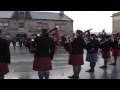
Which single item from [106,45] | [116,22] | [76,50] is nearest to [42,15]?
[116,22]

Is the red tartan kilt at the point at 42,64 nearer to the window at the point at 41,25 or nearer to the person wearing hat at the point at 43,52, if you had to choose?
the person wearing hat at the point at 43,52

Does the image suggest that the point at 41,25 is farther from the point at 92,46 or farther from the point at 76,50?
the point at 76,50

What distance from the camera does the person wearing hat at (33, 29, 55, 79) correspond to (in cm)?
833

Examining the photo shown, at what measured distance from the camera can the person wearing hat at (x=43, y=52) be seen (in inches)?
328

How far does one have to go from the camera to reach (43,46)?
8.32 meters

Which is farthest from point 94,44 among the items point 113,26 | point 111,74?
point 113,26

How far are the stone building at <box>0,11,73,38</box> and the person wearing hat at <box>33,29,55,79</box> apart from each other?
160 feet

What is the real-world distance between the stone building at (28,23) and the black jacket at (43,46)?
48685 mm

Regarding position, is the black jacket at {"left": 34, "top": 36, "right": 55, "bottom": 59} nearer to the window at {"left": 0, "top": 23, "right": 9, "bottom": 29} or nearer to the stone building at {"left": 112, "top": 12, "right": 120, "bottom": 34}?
the stone building at {"left": 112, "top": 12, "right": 120, "bottom": 34}

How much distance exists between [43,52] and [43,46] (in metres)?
0.17

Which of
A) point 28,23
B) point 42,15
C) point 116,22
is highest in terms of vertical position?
point 42,15

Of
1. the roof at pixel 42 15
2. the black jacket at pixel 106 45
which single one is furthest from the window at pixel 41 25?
the black jacket at pixel 106 45
